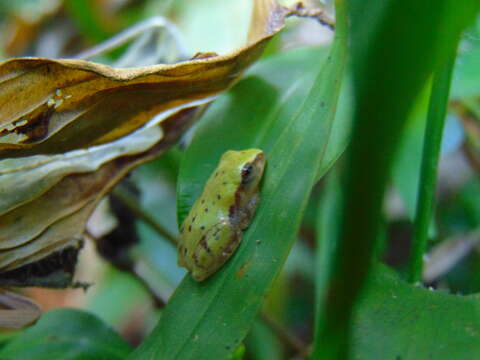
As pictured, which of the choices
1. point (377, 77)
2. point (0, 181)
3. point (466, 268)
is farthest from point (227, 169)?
point (466, 268)

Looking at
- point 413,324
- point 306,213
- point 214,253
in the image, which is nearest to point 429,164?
point 413,324

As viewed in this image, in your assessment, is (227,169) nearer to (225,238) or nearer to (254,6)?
(225,238)

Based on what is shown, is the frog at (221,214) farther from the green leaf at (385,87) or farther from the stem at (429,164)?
the green leaf at (385,87)

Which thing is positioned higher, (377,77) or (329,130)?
(377,77)

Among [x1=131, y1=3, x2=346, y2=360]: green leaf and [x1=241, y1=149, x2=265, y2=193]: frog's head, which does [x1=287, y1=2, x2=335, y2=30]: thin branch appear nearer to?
[x1=131, y1=3, x2=346, y2=360]: green leaf

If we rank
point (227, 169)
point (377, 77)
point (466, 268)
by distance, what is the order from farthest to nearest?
point (466, 268), point (227, 169), point (377, 77)

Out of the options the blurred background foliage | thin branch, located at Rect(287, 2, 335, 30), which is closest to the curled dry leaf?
thin branch, located at Rect(287, 2, 335, 30)

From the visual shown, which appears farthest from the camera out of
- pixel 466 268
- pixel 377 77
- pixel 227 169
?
pixel 466 268
